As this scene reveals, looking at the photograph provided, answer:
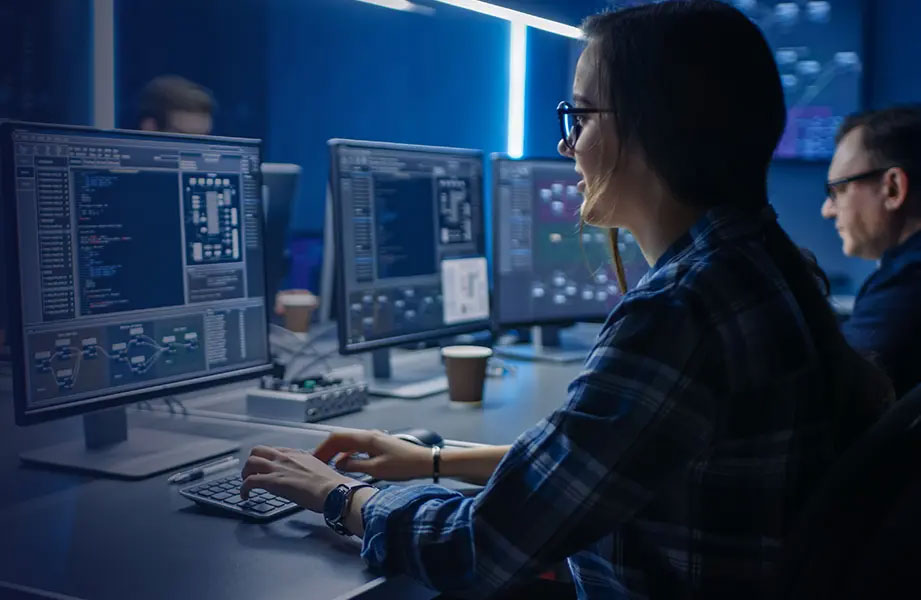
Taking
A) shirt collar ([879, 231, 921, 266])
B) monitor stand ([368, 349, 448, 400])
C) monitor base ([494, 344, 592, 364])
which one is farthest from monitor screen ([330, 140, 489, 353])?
shirt collar ([879, 231, 921, 266])

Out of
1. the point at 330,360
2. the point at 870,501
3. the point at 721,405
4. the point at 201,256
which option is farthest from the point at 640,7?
the point at 330,360

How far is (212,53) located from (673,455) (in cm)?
362

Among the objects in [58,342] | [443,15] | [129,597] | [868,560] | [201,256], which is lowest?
[129,597]

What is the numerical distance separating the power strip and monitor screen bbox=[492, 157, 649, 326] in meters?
0.62

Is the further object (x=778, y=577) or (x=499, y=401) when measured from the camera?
(x=499, y=401)

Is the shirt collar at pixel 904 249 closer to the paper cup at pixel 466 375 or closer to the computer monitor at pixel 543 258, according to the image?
the computer monitor at pixel 543 258

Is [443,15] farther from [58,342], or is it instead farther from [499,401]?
[58,342]

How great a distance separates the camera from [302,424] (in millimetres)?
1704

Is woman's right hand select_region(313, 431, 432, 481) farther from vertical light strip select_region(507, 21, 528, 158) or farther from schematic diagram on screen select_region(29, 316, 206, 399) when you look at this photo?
vertical light strip select_region(507, 21, 528, 158)

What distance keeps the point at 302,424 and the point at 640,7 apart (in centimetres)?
100

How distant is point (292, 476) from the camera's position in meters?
1.17

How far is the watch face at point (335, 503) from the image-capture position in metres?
1.10

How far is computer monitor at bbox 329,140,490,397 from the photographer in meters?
1.91

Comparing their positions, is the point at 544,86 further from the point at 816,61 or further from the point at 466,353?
the point at 466,353
